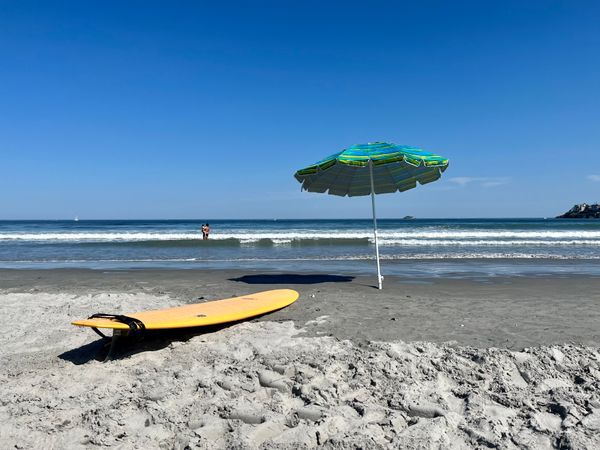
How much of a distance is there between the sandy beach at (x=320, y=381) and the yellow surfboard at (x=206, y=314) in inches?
6.9

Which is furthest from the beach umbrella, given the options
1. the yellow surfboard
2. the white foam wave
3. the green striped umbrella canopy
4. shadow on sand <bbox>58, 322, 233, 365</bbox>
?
the white foam wave

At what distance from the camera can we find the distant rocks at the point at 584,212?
88.9m

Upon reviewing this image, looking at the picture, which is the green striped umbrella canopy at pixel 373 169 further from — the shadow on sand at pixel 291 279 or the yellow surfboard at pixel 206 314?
the yellow surfboard at pixel 206 314

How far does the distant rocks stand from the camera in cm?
8894

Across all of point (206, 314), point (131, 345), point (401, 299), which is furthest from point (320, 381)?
point (401, 299)


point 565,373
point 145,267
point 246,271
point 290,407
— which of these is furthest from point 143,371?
point 145,267

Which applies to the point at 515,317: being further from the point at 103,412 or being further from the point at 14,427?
the point at 14,427

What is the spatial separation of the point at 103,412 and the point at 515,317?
509 cm

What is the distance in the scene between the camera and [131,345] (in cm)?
470

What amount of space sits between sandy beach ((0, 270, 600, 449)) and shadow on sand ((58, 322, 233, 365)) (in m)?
0.02

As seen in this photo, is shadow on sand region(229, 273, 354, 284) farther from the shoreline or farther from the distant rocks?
the distant rocks

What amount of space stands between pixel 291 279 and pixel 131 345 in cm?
553

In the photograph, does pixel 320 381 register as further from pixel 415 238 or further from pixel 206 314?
pixel 415 238

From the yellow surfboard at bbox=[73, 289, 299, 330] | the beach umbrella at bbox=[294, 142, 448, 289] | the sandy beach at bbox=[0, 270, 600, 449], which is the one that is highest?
the beach umbrella at bbox=[294, 142, 448, 289]
